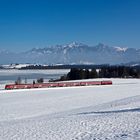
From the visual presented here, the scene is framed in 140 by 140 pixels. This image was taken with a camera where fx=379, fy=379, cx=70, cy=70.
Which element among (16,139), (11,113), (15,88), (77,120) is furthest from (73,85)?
(16,139)

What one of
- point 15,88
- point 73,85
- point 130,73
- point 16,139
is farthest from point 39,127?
point 130,73

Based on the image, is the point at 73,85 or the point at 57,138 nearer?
the point at 57,138

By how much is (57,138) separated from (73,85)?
220 ft

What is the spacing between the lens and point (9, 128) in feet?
72.0

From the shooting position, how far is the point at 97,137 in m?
16.3

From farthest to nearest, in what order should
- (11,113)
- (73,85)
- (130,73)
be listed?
(130,73), (73,85), (11,113)

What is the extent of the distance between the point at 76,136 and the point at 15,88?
5447cm

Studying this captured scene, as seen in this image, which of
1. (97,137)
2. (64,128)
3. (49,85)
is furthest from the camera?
(49,85)

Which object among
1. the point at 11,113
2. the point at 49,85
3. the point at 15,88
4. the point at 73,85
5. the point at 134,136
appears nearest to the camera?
the point at 134,136

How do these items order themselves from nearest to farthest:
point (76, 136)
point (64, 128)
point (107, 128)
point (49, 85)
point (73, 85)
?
point (76, 136) < point (107, 128) < point (64, 128) < point (49, 85) < point (73, 85)

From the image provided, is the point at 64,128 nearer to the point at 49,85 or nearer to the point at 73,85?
the point at 49,85

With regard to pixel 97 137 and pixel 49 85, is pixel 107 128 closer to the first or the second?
pixel 97 137

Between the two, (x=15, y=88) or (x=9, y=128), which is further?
(x=15, y=88)

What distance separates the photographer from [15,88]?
2805 inches
